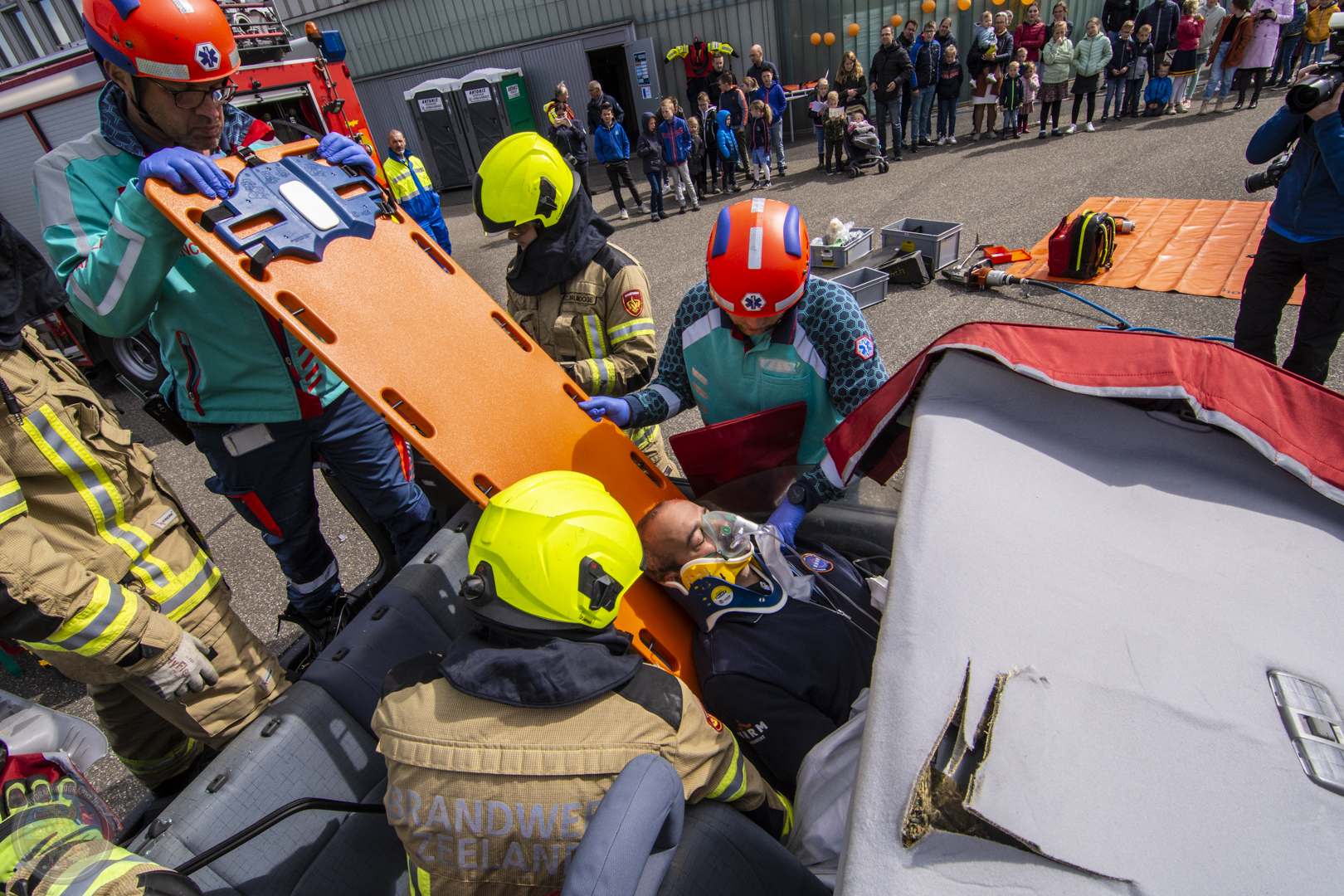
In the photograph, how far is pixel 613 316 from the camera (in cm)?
238

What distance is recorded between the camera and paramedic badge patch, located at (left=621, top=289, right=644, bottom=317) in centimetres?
233

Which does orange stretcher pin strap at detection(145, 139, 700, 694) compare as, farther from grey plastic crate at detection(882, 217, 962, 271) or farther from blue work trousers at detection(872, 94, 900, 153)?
blue work trousers at detection(872, 94, 900, 153)

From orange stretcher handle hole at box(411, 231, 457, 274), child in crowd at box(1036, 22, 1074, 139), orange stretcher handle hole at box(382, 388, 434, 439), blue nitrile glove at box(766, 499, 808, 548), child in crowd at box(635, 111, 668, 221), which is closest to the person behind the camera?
orange stretcher handle hole at box(382, 388, 434, 439)

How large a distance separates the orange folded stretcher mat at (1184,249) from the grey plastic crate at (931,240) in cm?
57

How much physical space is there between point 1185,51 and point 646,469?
1247 centimetres

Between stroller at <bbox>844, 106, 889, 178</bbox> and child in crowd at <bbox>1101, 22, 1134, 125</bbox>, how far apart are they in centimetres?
373

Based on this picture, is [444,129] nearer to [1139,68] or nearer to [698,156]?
[698,156]

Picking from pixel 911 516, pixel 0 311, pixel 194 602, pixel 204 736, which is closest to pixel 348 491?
pixel 194 602

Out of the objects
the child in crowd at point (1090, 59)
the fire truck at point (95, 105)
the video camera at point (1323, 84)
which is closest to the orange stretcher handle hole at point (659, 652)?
the video camera at point (1323, 84)

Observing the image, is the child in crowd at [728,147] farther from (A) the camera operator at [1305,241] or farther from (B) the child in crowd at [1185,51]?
(A) the camera operator at [1305,241]

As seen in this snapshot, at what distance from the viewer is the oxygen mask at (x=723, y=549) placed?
1740mm

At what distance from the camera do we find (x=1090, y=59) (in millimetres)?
9344

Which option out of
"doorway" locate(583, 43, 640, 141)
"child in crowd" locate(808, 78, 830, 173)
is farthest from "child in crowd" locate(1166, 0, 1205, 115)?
"doorway" locate(583, 43, 640, 141)

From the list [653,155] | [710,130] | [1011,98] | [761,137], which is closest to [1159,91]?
[1011,98]
